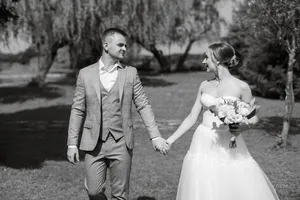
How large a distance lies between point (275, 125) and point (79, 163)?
778cm

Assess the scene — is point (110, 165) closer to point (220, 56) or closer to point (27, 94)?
point (220, 56)

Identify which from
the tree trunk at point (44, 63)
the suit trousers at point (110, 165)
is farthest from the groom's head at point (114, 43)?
the tree trunk at point (44, 63)

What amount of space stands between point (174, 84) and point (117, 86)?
27415 millimetres

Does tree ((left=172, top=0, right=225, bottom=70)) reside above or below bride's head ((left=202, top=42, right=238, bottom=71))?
below

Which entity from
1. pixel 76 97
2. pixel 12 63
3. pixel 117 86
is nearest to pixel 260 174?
pixel 117 86

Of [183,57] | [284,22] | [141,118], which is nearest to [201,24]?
[183,57]

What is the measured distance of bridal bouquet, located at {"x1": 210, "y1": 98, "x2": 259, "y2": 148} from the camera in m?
4.86

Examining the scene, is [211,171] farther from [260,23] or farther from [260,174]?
[260,23]

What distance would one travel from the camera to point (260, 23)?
1203cm

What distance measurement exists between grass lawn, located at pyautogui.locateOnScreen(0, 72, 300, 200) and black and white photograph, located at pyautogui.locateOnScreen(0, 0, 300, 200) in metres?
0.03

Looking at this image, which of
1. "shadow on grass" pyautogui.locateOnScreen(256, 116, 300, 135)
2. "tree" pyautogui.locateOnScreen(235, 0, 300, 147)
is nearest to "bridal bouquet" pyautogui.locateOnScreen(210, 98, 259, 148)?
"tree" pyautogui.locateOnScreen(235, 0, 300, 147)

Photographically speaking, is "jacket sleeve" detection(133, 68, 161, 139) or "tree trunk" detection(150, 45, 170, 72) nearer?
"jacket sleeve" detection(133, 68, 161, 139)

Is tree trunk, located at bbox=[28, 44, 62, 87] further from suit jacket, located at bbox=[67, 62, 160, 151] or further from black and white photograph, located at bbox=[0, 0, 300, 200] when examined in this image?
suit jacket, located at bbox=[67, 62, 160, 151]

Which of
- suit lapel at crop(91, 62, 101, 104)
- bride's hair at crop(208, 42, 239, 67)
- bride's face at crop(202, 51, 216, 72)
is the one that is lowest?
suit lapel at crop(91, 62, 101, 104)
